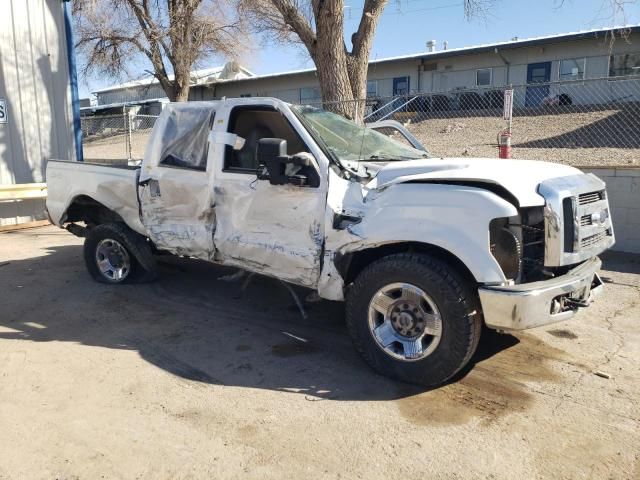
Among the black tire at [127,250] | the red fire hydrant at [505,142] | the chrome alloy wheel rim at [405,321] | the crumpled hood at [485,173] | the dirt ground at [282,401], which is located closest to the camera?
the dirt ground at [282,401]

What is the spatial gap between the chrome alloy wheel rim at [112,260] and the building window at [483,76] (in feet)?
82.0

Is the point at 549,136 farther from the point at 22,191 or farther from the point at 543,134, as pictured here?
the point at 22,191

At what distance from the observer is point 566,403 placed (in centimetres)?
359

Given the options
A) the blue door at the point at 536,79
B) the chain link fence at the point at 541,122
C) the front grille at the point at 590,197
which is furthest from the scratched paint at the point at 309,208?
the blue door at the point at 536,79

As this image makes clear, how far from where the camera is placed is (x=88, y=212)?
6.77 metres

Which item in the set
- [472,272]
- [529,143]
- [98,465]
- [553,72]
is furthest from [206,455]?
[553,72]

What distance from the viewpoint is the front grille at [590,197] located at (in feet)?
12.6

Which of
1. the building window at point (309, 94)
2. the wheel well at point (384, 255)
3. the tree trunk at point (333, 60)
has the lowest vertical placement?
the wheel well at point (384, 255)

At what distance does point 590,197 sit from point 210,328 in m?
3.36

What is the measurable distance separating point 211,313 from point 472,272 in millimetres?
A: 2874

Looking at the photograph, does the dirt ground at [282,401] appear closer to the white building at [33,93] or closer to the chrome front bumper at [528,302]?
the chrome front bumper at [528,302]

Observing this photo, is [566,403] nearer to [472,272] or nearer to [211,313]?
[472,272]

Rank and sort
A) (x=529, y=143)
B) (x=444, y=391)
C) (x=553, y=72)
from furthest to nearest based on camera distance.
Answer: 1. (x=553, y=72)
2. (x=529, y=143)
3. (x=444, y=391)

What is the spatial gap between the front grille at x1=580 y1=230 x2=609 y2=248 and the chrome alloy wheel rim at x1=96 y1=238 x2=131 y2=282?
470 cm
